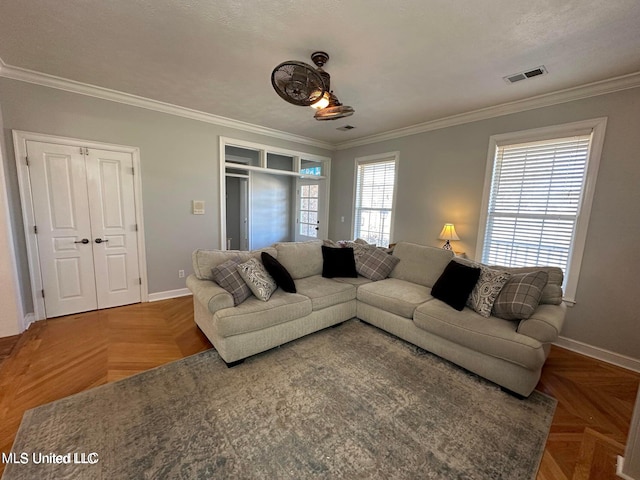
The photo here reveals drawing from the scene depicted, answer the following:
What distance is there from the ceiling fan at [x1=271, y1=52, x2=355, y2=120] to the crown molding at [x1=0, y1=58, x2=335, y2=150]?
2214 millimetres

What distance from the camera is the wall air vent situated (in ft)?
7.64

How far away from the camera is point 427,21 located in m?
1.79

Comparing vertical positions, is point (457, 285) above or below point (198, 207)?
below

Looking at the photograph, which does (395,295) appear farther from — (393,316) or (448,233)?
(448,233)

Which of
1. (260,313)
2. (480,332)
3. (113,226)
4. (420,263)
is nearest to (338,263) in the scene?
(420,263)

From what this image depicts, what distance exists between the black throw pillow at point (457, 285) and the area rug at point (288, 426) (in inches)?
25.0

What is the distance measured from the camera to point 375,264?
3.45 meters

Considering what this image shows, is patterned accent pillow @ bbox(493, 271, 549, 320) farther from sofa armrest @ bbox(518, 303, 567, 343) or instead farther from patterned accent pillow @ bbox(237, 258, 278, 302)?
patterned accent pillow @ bbox(237, 258, 278, 302)

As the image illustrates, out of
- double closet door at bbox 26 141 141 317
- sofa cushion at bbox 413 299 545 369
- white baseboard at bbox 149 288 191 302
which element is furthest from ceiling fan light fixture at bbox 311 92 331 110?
white baseboard at bbox 149 288 191 302

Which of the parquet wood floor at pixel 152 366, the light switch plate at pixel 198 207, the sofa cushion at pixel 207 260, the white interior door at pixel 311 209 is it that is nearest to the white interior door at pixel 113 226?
the parquet wood floor at pixel 152 366

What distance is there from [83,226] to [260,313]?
8.46ft

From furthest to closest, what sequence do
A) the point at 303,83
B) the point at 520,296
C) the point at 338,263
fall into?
the point at 338,263 < the point at 520,296 < the point at 303,83

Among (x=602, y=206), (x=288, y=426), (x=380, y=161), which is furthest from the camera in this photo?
(x=380, y=161)

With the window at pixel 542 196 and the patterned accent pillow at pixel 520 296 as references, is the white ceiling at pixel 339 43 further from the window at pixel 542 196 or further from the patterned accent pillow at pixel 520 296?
the patterned accent pillow at pixel 520 296
